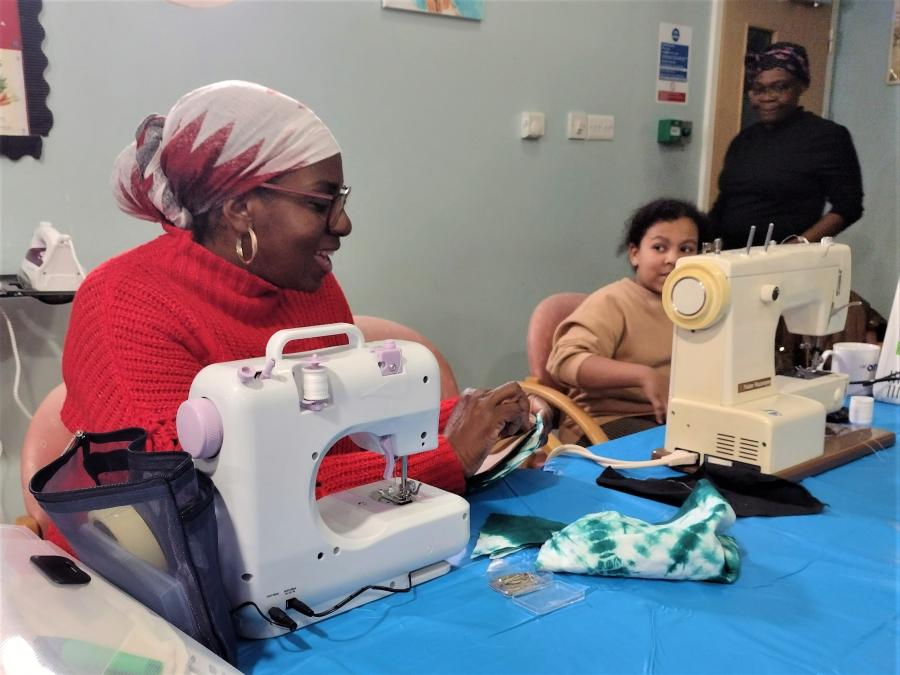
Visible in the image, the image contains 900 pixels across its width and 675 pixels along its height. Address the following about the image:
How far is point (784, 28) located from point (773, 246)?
110 inches

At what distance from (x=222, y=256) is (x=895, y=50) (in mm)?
3878

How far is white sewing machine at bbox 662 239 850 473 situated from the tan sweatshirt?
57 cm

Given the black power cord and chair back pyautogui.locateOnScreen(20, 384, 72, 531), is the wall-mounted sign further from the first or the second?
the black power cord

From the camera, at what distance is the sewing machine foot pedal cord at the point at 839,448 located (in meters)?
1.38

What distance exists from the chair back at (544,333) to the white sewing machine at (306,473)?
130 centimetres

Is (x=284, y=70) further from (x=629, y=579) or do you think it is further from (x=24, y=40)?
(x=629, y=579)

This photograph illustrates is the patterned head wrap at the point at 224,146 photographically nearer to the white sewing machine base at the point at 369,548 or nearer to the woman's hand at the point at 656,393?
the white sewing machine base at the point at 369,548

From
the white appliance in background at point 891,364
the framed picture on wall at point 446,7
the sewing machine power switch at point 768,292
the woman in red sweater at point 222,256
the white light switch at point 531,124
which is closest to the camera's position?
the woman in red sweater at point 222,256

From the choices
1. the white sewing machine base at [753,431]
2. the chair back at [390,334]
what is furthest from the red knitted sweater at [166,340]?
the chair back at [390,334]

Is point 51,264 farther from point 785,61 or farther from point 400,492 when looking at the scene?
point 785,61

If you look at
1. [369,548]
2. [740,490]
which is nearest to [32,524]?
[369,548]

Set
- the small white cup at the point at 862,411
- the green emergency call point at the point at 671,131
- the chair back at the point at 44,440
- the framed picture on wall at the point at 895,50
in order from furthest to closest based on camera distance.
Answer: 1. the framed picture on wall at the point at 895,50
2. the green emergency call point at the point at 671,131
3. the small white cup at the point at 862,411
4. the chair back at the point at 44,440

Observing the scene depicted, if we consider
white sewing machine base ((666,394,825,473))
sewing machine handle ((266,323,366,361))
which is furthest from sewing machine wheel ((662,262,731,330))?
sewing machine handle ((266,323,366,361))

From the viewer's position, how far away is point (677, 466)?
4.61 ft
